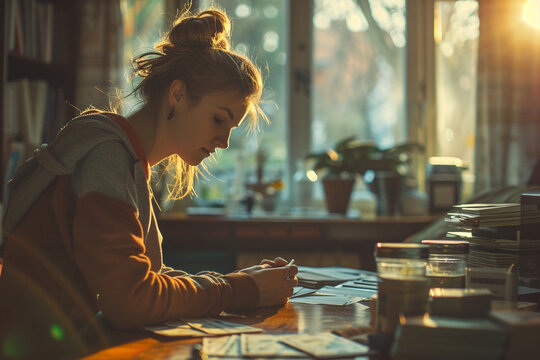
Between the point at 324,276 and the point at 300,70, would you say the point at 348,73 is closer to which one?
the point at 300,70

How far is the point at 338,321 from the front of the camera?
3.60ft

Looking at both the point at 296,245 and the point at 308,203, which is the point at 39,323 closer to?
the point at 296,245

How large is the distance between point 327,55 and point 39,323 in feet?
9.19

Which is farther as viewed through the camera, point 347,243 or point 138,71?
point 347,243

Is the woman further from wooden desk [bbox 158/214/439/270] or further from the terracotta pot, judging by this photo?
the terracotta pot

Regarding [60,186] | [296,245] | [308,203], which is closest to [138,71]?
[60,186]

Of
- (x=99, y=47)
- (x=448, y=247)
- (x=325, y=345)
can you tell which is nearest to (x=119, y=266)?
(x=325, y=345)

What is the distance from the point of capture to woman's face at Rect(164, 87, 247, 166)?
4.14 ft

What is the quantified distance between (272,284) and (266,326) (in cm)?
18

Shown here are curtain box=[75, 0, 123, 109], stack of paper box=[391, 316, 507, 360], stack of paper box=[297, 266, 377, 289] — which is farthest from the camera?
curtain box=[75, 0, 123, 109]

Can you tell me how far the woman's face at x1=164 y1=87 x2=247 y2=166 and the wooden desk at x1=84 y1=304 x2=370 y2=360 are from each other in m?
0.38

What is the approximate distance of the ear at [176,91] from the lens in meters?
1.24

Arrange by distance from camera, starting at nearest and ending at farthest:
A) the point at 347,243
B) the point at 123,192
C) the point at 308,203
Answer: the point at 123,192
the point at 347,243
the point at 308,203

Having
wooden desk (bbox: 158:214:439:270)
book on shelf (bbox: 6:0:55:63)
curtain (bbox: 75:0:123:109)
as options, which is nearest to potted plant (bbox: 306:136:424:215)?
wooden desk (bbox: 158:214:439:270)
